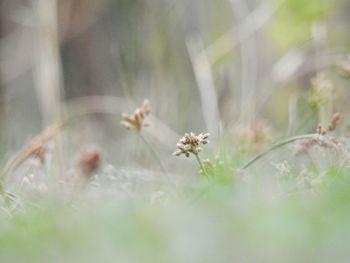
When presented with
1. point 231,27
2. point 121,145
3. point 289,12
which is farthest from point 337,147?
point 231,27

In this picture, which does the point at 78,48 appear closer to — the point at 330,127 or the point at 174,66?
the point at 174,66

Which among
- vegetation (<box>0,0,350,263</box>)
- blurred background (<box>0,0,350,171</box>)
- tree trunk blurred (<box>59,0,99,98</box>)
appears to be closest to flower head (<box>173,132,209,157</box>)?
vegetation (<box>0,0,350,263</box>)

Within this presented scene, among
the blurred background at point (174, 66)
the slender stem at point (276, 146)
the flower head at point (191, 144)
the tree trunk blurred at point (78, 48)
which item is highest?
the tree trunk blurred at point (78, 48)

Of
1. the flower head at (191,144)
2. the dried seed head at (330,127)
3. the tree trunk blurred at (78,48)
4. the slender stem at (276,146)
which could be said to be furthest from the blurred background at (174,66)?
the flower head at (191,144)

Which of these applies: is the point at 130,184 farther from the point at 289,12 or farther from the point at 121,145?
the point at 289,12

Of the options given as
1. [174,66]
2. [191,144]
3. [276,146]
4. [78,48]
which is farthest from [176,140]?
[78,48]

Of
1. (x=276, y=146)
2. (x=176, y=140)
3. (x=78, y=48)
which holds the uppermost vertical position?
(x=78, y=48)

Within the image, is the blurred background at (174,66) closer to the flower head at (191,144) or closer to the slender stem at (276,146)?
the slender stem at (276,146)

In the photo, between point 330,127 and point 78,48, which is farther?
point 78,48

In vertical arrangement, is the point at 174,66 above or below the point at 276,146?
above
